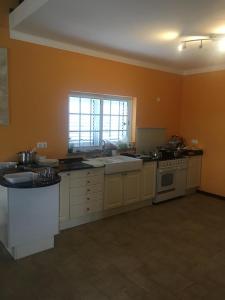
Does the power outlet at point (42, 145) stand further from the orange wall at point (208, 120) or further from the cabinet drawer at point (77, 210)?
the orange wall at point (208, 120)

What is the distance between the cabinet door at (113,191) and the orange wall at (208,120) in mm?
2231

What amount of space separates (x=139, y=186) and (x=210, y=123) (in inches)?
82.7

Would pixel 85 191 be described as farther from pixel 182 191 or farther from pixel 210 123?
pixel 210 123

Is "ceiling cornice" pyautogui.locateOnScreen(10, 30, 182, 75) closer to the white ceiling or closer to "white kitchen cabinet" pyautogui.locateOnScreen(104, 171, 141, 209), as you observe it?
the white ceiling

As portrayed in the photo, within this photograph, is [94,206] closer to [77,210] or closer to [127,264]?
[77,210]

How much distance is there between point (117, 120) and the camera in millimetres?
4664

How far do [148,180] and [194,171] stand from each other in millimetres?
1356

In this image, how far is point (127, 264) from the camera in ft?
8.84

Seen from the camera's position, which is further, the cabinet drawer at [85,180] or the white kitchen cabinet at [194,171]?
the white kitchen cabinet at [194,171]

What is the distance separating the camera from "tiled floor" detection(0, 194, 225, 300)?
7.45ft

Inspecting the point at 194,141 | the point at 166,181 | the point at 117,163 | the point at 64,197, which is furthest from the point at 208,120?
the point at 64,197

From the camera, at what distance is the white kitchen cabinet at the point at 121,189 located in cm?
383

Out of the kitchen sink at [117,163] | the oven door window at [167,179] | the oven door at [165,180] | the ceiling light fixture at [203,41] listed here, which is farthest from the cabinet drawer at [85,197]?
the ceiling light fixture at [203,41]

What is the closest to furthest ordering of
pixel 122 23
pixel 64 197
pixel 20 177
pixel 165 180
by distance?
pixel 20 177 < pixel 122 23 < pixel 64 197 < pixel 165 180
